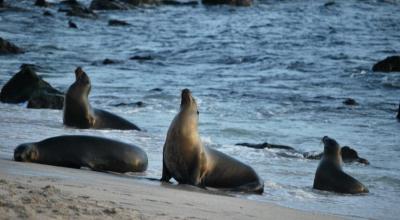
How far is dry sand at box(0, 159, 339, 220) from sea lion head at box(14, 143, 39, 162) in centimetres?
24

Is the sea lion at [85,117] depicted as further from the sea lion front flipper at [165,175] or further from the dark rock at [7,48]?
the dark rock at [7,48]

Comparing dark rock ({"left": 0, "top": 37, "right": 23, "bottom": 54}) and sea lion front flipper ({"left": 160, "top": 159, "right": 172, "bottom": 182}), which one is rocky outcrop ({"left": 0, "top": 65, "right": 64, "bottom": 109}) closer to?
sea lion front flipper ({"left": 160, "top": 159, "right": 172, "bottom": 182})

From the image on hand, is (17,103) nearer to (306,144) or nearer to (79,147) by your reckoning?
(306,144)

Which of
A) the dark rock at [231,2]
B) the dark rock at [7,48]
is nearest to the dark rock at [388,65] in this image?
the dark rock at [7,48]

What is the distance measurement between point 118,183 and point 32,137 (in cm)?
316

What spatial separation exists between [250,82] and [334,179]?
10355 millimetres

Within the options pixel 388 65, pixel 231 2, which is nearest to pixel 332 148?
pixel 388 65

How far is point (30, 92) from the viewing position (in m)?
13.8

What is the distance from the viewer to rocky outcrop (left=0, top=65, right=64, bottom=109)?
1326cm

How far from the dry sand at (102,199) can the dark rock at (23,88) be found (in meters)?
6.42

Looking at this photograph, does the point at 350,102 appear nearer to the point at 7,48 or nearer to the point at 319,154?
the point at 319,154

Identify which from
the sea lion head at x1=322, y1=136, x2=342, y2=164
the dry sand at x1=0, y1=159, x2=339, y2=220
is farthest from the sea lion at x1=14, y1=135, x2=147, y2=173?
the sea lion head at x1=322, y1=136, x2=342, y2=164

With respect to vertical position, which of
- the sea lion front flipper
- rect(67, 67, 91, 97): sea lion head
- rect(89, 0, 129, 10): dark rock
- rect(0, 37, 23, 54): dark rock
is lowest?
rect(89, 0, 129, 10): dark rock

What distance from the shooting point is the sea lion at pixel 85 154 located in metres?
7.73
